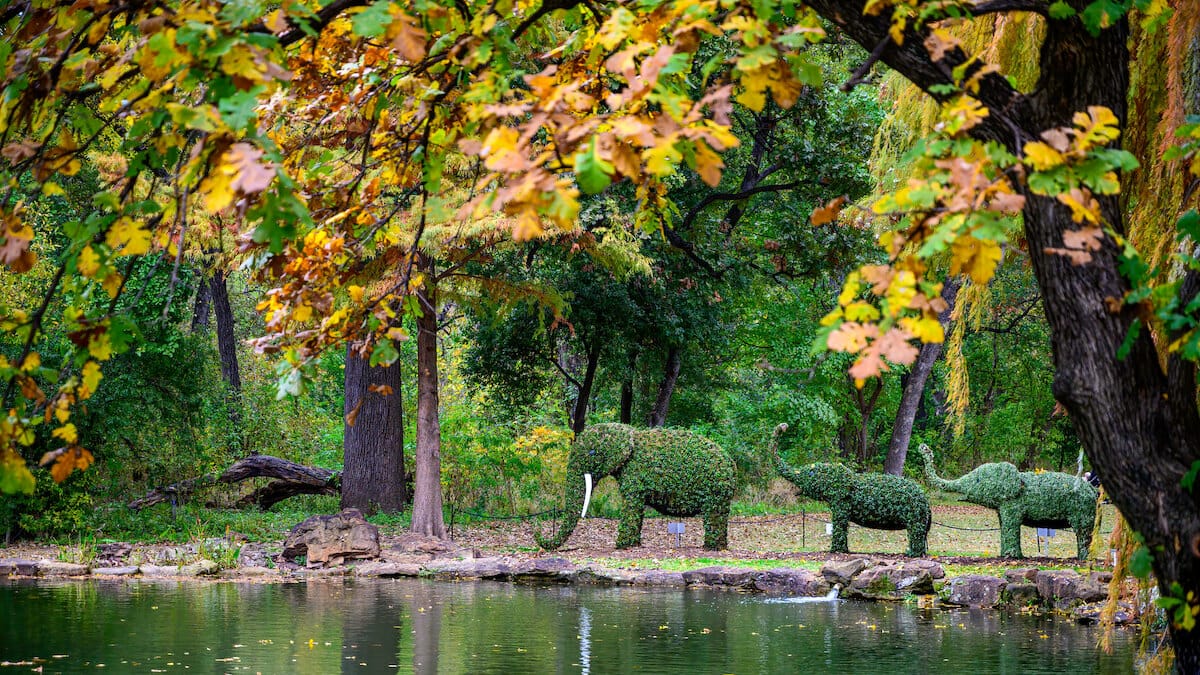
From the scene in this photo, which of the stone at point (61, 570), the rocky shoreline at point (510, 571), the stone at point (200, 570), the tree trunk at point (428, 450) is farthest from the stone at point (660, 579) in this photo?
the stone at point (61, 570)

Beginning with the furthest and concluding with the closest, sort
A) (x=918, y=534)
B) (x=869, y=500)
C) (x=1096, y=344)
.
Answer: (x=869, y=500) < (x=918, y=534) < (x=1096, y=344)

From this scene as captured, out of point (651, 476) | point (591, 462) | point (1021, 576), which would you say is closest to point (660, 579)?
point (651, 476)

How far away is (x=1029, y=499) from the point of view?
48.3 ft

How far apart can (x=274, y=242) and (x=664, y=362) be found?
1856 centimetres

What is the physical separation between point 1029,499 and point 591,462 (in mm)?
5716

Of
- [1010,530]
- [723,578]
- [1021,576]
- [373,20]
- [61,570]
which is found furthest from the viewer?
[1010,530]

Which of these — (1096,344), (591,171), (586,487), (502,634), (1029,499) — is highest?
(591,171)

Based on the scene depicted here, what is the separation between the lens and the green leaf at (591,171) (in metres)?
2.42

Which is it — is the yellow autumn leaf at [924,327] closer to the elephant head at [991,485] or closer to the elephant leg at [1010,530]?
the elephant head at [991,485]

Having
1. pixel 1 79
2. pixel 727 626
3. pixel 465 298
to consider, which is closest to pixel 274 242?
pixel 1 79

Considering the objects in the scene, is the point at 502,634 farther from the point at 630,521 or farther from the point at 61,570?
the point at 630,521

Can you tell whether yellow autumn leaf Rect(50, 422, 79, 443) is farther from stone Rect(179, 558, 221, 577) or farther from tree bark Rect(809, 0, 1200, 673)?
stone Rect(179, 558, 221, 577)

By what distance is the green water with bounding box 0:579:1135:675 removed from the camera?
7.80 m

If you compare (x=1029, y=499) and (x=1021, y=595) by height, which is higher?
(x=1029, y=499)
